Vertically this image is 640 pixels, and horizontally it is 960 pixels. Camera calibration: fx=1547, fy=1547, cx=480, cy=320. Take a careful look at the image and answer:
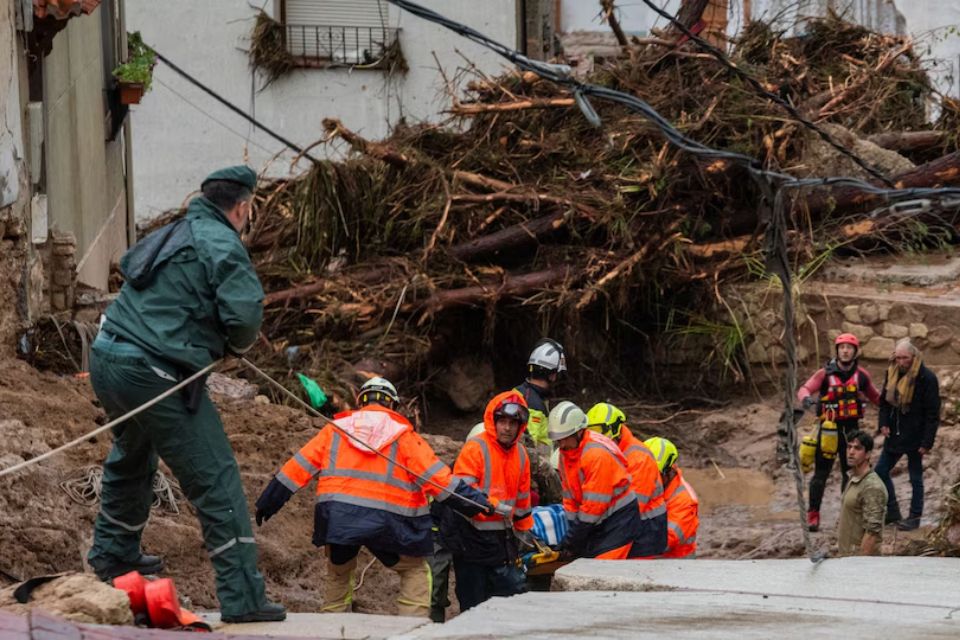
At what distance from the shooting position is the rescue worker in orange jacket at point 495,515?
7.73 metres

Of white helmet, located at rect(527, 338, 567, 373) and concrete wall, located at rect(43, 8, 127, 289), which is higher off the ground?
concrete wall, located at rect(43, 8, 127, 289)

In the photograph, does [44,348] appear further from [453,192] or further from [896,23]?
[896,23]

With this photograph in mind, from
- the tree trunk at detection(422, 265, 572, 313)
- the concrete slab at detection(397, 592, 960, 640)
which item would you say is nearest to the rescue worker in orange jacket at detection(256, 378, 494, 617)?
the concrete slab at detection(397, 592, 960, 640)

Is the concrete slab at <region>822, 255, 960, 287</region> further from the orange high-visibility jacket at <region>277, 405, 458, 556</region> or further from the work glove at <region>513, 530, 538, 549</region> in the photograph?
the orange high-visibility jacket at <region>277, 405, 458, 556</region>

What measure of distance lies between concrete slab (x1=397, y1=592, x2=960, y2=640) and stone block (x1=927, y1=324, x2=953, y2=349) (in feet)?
27.0

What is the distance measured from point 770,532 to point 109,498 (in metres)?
6.40

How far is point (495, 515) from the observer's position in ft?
25.3

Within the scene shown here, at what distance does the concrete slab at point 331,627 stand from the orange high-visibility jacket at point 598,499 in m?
2.18

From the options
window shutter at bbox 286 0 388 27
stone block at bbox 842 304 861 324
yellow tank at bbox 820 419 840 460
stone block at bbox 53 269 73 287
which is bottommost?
yellow tank at bbox 820 419 840 460

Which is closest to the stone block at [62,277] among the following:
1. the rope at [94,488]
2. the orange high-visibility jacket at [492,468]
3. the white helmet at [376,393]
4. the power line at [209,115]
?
the rope at [94,488]

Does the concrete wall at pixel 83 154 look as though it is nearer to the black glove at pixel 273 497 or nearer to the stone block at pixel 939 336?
the black glove at pixel 273 497

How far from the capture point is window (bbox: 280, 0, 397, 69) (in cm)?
2114

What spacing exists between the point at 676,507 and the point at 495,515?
1.31 metres

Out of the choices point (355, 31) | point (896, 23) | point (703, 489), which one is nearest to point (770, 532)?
point (703, 489)
